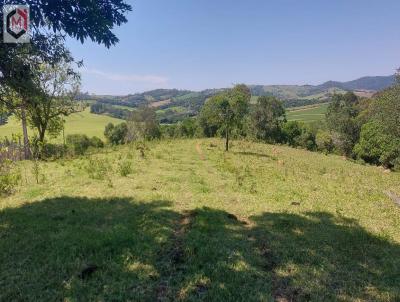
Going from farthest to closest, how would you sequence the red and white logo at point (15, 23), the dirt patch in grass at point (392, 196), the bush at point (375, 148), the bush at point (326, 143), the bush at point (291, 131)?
the bush at point (291, 131) < the bush at point (326, 143) < the bush at point (375, 148) < the dirt patch in grass at point (392, 196) < the red and white logo at point (15, 23)

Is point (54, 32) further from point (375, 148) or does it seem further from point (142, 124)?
point (142, 124)

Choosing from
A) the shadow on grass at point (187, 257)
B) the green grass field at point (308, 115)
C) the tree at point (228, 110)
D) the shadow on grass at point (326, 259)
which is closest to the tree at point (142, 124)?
the tree at point (228, 110)

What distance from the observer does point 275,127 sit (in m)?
78.9

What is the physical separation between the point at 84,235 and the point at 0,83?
462 centimetres

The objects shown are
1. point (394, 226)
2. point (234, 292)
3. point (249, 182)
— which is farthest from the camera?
point (249, 182)

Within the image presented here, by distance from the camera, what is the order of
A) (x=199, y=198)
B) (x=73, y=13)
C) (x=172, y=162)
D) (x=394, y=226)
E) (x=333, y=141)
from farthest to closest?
(x=333, y=141), (x=172, y=162), (x=199, y=198), (x=394, y=226), (x=73, y=13)

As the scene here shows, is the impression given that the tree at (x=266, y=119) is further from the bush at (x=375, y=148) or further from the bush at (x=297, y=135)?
the bush at (x=375, y=148)

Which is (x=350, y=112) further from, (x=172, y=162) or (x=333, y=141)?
(x=172, y=162)

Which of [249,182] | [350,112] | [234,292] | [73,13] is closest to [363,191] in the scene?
[249,182]

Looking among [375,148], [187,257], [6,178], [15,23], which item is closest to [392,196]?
[187,257]

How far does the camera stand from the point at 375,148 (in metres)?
55.4

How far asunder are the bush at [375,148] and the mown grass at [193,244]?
3945 cm

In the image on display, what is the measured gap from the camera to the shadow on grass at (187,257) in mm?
6883

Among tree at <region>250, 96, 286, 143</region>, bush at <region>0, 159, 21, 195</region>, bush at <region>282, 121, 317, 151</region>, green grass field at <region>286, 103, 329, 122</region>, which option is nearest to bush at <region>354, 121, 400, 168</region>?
bush at <region>282, 121, 317, 151</region>
